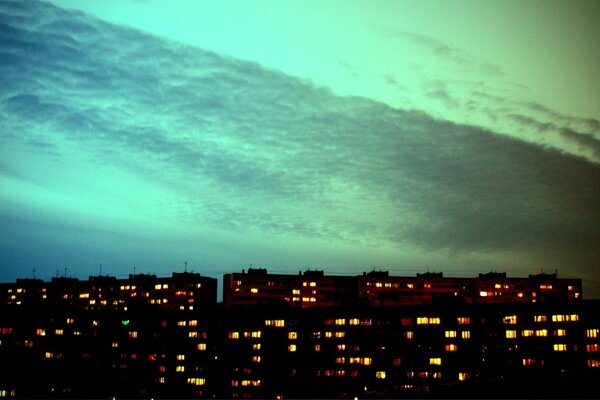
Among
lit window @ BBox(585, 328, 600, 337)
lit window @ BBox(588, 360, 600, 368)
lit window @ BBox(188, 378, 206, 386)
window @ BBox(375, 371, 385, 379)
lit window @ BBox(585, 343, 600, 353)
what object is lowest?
lit window @ BBox(188, 378, 206, 386)

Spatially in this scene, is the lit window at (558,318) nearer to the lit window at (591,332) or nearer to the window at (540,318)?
the window at (540,318)

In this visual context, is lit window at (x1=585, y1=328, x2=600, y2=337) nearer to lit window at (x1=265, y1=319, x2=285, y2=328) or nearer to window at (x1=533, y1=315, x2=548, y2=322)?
window at (x1=533, y1=315, x2=548, y2=322)

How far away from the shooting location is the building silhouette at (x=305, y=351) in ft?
401

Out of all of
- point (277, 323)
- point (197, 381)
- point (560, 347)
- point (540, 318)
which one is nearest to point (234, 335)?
point (277, 323)

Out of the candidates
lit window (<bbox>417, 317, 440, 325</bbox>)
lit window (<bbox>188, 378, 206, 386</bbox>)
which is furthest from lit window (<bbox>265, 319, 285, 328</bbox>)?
lit window (<bbox>417, 317, 440, 325</bbox>)

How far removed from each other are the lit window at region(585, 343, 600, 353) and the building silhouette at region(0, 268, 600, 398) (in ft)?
0.82

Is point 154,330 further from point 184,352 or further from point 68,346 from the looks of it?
point 68,346

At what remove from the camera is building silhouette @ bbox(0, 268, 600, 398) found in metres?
Result: 122

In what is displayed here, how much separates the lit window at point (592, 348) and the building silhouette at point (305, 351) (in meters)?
0.25

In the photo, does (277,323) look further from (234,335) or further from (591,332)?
(591,332)

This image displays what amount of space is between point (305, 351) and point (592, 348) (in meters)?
60.5

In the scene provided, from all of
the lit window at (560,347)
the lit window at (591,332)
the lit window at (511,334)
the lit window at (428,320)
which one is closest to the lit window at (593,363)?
the lit window at (591,332)

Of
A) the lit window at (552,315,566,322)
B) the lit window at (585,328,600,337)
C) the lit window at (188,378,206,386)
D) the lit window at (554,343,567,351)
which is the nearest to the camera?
the lit window at (585,328,600,337)

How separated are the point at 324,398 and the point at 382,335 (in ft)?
68.3
